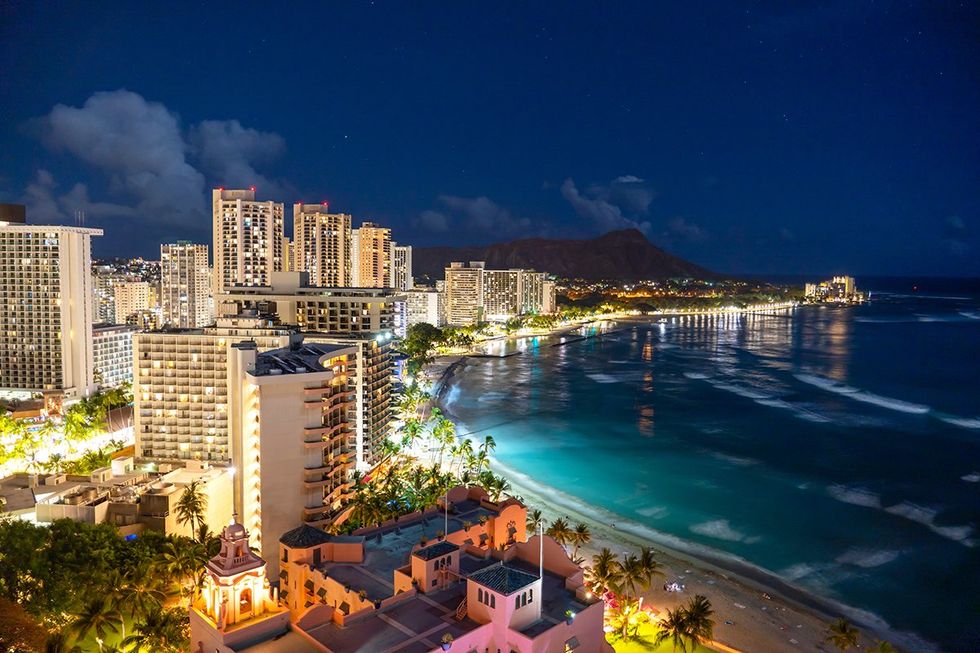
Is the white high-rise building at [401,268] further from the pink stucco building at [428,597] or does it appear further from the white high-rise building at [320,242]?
the pink stucco building at [428,597]

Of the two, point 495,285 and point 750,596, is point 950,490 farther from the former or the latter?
point 495,285

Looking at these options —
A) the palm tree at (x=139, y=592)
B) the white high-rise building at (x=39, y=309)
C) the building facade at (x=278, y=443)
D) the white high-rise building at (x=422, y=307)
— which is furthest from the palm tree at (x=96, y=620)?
the white high-rise building at (x=422, y=307)

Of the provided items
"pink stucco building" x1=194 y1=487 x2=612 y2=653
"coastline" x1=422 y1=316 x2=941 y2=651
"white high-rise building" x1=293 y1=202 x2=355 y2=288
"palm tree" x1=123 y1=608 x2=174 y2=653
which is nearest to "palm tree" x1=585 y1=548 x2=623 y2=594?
"coastline" x1=422 y1=316 x2=941 y2=651

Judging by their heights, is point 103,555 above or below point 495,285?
below

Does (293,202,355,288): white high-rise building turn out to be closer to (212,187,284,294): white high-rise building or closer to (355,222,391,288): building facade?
(355,222,391,288): building facade

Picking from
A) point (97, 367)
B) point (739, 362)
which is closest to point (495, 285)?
point (739, 362)
